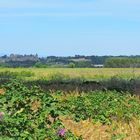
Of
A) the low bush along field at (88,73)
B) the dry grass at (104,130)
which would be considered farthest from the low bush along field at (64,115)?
the low bush along field at (88,73)

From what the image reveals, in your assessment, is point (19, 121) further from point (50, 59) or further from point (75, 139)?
point (50, 59)

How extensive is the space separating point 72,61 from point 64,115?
112262 millimetres

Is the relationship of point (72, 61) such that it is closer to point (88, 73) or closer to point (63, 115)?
point (88, 73)

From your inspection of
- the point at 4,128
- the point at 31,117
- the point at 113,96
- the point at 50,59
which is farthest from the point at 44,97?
the point at 50,59

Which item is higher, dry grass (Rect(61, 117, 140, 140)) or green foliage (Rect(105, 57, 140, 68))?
dry grass (Rect(61, 117, 140, 140))

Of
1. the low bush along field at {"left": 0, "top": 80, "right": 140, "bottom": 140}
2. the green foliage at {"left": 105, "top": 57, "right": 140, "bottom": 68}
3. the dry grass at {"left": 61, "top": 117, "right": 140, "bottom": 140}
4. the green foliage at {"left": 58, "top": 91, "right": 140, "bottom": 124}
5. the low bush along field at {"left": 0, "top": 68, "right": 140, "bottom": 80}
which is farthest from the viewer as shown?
the green foliage at {"left": 105, "top": 57, "right": 140, "bottom": 68}

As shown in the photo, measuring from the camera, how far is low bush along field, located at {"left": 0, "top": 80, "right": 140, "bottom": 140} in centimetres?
737

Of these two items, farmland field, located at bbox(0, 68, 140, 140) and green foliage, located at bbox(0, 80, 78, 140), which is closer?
green foliage, located at bbox(0, 80, 78, 140)

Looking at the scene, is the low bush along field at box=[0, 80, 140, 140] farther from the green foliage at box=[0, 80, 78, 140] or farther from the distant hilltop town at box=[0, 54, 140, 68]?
the distant hilltop town at box=[0, 54, 140, 68]

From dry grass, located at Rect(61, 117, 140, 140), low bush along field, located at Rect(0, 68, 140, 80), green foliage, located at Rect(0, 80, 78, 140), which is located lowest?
low bush along field, located at Rect(0, 68, 140, 80)

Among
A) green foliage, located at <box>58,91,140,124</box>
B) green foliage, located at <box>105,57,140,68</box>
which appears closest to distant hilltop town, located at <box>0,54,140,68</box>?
green foliage, located at <box>105,57,140,68</box>

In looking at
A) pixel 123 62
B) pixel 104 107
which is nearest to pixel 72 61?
pixel 123 62

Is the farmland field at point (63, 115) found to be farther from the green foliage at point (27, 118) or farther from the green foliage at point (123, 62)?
the green foliage at point (123, 62)

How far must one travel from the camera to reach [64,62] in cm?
11875
